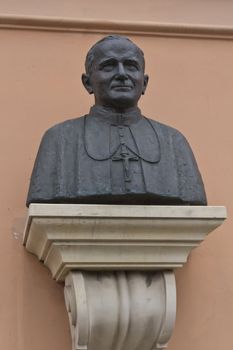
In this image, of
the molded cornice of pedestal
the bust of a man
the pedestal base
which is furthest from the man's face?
the pedestal base

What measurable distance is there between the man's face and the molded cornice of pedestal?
34 centimetres

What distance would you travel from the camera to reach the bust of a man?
201cm

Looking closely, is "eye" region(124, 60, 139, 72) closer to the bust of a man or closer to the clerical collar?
the bust of a man

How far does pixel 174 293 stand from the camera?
201cm

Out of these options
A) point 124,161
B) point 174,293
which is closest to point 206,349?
point 174,293

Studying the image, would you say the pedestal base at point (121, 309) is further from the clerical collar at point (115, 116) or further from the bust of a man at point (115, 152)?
the clerical collar at point (115, 116)

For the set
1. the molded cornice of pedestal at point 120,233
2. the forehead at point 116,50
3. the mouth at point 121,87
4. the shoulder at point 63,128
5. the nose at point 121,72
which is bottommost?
the molded cornice of pedestal at point 120,233

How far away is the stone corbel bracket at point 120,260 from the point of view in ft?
6.30

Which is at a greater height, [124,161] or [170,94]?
[170,94]

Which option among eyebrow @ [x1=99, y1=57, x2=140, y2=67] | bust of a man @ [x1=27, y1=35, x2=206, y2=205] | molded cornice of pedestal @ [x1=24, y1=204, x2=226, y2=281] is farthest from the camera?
eyebrow @ [x1=99, y1=57, x2=140, y2=67]

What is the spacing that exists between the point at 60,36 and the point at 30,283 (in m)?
0.79

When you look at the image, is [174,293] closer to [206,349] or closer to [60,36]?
[206,349]

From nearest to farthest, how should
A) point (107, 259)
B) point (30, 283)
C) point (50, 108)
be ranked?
point (107, 259), point (30, 283), point (50, 108)

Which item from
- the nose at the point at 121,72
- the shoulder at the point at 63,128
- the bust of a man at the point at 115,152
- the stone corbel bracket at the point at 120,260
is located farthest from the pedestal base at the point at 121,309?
the nose at the point at 121,72
